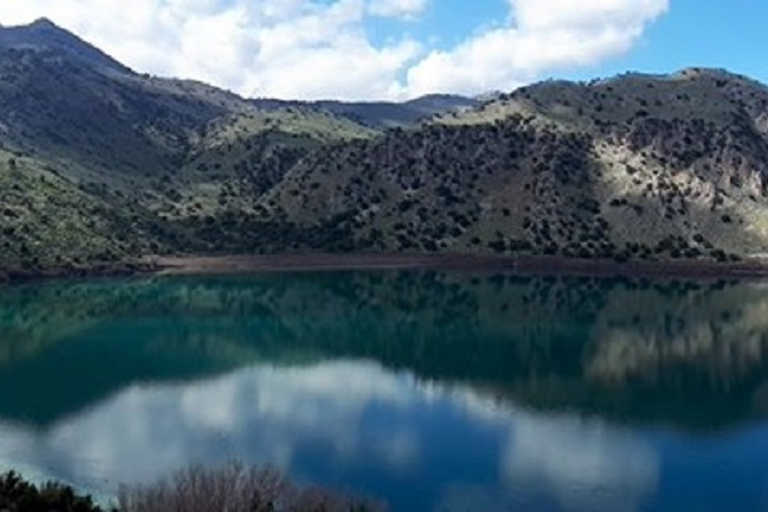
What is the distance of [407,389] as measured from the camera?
84.2 m

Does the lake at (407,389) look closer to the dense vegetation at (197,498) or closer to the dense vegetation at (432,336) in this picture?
the dense vegetation at (432,336)

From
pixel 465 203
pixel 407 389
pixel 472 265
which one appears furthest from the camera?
pixel 465 203

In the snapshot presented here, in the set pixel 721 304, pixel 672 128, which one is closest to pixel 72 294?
pixel 721 304

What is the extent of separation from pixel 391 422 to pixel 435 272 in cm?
9246

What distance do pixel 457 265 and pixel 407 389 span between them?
8357 centimetres

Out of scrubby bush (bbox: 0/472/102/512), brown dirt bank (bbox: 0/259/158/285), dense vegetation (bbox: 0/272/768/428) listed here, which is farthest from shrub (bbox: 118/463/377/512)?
brown dirt bank (bbox: 0/259/158/285)

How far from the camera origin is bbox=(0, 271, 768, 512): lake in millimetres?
58312

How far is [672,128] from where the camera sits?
653ft

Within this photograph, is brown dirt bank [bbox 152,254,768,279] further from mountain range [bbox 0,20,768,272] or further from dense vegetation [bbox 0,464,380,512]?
dense vegetation [bbox 0,464,380,512]

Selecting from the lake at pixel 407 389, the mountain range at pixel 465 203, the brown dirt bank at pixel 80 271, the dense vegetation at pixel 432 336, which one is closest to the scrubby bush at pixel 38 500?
the lake at pixel 407 389

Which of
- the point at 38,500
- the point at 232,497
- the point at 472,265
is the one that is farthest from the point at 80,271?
the point at 38,500

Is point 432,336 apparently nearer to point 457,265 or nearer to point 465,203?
point 457,265

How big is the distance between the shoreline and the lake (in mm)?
10287

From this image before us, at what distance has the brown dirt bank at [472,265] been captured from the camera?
15950 cm
